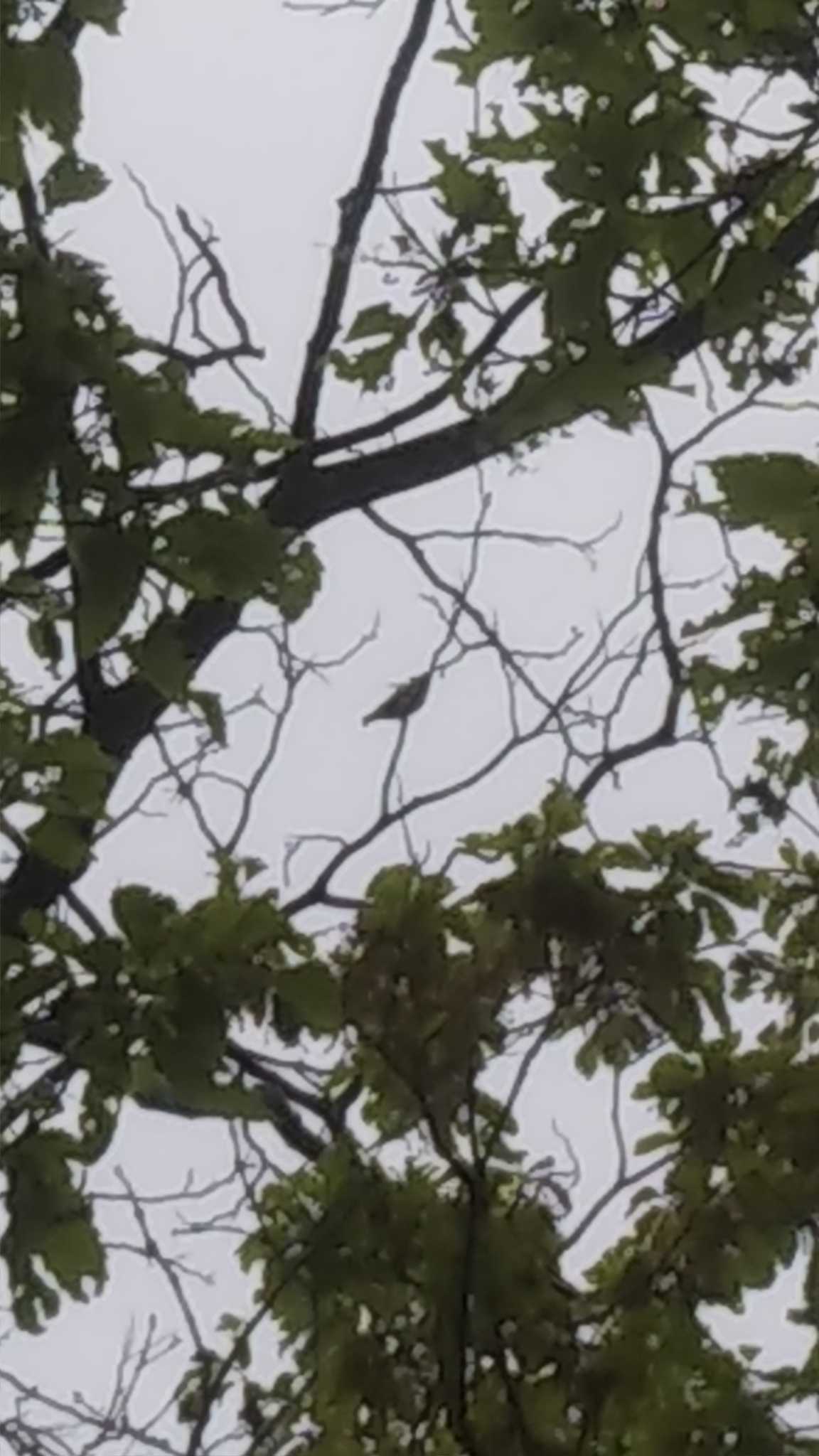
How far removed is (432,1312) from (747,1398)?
298 mm

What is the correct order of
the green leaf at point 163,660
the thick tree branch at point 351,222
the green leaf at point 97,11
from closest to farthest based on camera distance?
the green leaf at point 163,660 → the green leaf at point 97,11 → the thick tree branch at point 351,222

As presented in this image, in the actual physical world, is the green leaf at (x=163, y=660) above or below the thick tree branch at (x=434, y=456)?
below

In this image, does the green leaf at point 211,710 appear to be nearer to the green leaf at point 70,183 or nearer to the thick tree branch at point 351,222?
the green leaf at point 70,183

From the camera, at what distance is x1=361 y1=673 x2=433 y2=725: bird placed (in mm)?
3645

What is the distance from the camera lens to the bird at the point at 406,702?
3.64 meters

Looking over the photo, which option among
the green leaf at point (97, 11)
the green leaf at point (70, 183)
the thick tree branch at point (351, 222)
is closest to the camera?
the green leaf at point (97, 11)

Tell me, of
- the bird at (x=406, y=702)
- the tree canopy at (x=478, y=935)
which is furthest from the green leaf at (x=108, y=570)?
the bird at (x=406, y=702)

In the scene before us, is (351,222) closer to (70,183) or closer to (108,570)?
(70,183)

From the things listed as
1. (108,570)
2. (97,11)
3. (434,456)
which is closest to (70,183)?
(97,11)

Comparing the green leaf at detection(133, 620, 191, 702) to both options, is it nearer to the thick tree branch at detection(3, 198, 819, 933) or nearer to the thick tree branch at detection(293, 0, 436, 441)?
the thick tree branch at detection(3, 198, 819, 933)

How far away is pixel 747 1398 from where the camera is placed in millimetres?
2293

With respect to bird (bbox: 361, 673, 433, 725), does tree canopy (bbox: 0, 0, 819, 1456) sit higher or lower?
lower

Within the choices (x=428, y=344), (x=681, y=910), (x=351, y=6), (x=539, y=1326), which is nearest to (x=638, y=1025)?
(x=681, y=910)

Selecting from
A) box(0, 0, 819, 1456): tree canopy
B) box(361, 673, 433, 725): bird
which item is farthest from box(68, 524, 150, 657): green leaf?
box(361, 673, 433, 725): bird
